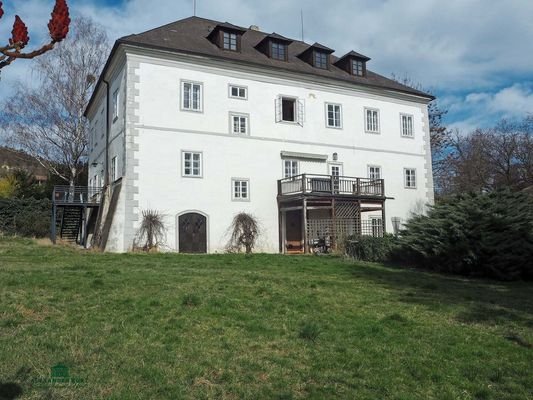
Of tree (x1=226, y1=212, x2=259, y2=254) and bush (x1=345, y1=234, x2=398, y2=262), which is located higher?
tree (x1=226, y1=212, x2=259, y2=254)

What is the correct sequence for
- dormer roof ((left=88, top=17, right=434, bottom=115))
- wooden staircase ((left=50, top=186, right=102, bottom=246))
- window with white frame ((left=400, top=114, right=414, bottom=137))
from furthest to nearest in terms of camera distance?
window with white frame ((left=400, top=114, right=414, bottom=137)), wooden staircase ((left=50, top=186, right=102, bottom=246)), dormer roof ((left=88, top=17, right=434, bottom=115))

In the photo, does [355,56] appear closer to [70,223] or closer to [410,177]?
[410,177]

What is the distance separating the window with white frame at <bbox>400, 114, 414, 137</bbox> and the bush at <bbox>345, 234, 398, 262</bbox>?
1320 cm

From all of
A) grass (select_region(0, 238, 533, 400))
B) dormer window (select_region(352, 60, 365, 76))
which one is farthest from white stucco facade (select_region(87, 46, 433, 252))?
grass (select_region(0, 238, 533, 400))

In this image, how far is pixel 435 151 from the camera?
40938 millimetres

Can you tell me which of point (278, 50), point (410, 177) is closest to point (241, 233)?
point (278, 50)

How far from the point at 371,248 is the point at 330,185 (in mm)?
6922

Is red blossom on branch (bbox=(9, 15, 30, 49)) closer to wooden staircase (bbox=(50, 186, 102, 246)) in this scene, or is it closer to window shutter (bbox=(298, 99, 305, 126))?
wooden staircase (bbox=(50, 186, 102, 246))

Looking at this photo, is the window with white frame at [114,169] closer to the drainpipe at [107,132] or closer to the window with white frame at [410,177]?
the drainpipe at [107,132]

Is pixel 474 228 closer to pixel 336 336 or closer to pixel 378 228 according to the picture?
pixel 336 336

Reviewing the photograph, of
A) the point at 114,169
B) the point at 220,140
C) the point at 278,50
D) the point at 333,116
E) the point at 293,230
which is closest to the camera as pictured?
the point at 220,140

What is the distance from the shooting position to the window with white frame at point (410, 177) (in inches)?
1159

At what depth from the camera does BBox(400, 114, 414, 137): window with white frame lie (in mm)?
29828

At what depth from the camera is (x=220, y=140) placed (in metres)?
23.4
